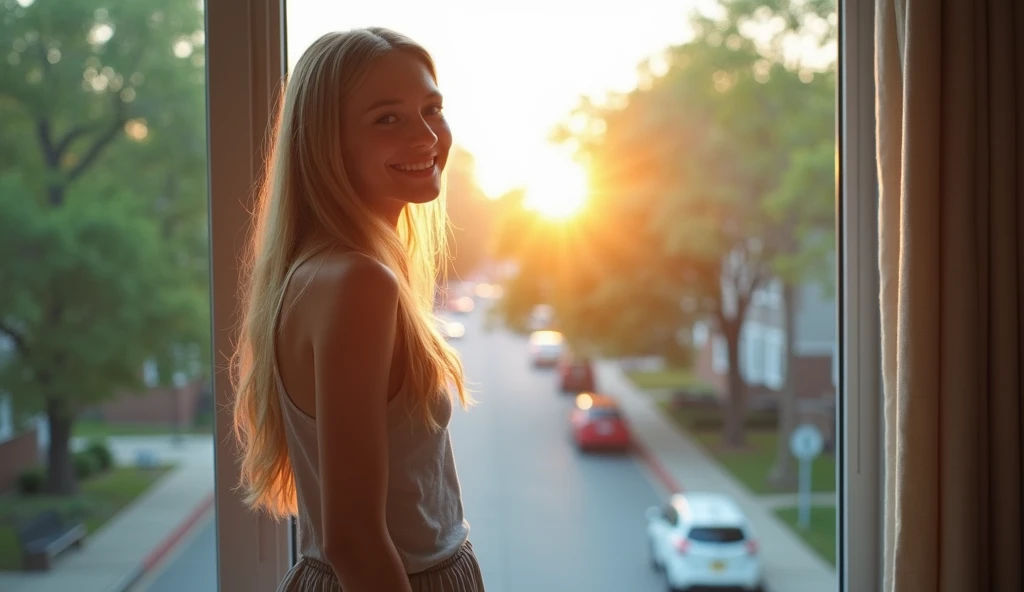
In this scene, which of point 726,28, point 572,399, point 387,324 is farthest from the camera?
point 726,28

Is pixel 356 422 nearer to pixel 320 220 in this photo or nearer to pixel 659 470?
pixel 320 220

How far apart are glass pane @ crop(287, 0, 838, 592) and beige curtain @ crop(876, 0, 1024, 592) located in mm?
343

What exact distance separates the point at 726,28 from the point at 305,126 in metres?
Answer: 2.13

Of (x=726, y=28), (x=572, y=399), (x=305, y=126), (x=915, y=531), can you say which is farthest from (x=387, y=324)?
(x=726, y=28)

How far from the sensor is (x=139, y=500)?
1.62m

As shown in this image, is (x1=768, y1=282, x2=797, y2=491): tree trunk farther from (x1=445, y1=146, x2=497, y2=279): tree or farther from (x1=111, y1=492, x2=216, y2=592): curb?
(x1=111, y1=492, x2=216, y2=592): curb

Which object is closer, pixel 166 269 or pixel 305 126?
pixel 305 126

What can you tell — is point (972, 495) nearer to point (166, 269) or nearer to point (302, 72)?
point (302, 72)

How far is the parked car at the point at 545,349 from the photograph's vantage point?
5.82 feet

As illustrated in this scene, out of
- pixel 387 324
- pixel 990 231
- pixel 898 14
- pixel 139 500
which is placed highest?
pixel 898 14

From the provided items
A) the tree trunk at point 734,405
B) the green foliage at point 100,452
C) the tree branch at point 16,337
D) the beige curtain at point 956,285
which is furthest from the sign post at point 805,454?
the tree branch at point 16,337

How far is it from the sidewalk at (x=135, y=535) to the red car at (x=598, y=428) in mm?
829

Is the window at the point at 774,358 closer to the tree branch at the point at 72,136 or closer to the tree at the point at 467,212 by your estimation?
the tree at the point at 467,212

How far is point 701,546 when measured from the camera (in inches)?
64.4
